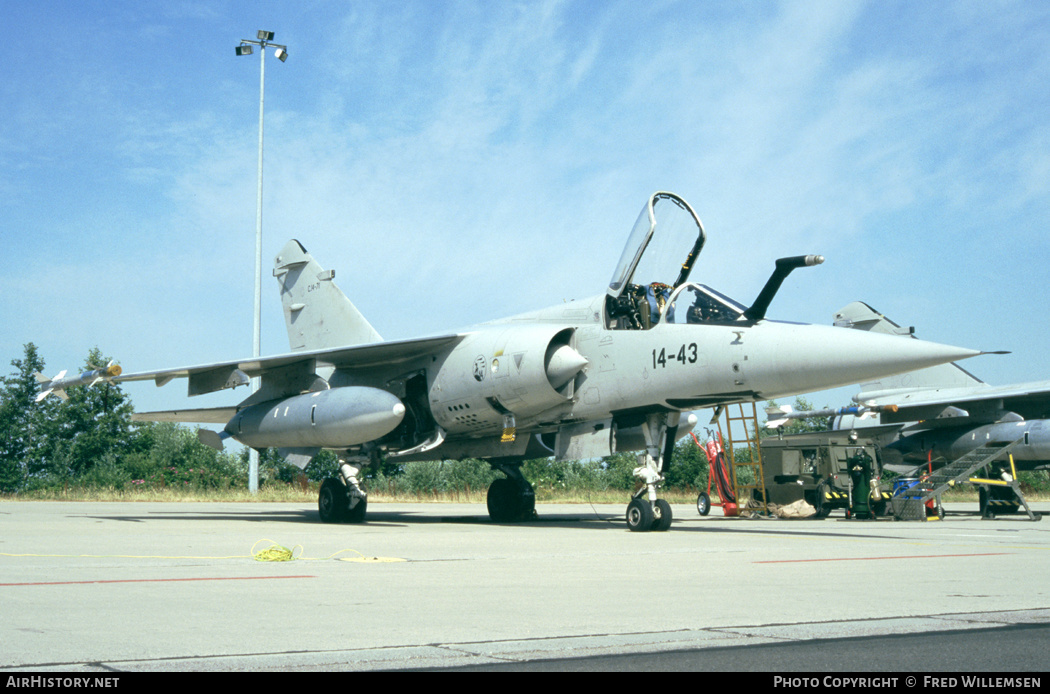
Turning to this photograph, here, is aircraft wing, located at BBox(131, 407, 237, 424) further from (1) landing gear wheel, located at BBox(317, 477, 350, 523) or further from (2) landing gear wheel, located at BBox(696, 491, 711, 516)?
(2) landing gear wheel, located at BBox(696, 491, 711, 516)

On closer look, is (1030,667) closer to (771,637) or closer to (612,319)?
(771,637)

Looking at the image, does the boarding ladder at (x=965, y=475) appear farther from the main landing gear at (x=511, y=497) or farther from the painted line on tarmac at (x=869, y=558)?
the painted line on tarmac at (x=869, y=558)

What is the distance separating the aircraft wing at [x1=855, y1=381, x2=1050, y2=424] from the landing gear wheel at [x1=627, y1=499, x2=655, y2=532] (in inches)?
507

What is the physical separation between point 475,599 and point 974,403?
68.6 ft

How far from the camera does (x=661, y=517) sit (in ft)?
39.4

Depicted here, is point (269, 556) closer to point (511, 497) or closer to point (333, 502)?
point (333, 502)

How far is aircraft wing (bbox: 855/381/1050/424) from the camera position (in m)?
22.2

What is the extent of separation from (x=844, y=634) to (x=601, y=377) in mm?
8538

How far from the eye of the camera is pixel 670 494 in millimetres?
32969

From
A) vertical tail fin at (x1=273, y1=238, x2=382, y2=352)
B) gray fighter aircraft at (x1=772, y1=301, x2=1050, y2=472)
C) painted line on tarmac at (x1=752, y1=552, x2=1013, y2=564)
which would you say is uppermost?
vertical tail fin at (x1=273, y1=238, x2=382, y2=352)

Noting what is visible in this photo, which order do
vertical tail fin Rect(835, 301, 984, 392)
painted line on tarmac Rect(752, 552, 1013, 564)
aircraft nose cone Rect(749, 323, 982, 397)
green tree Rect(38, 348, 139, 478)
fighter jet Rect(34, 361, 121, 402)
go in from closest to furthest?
painted line on tarmac Rect(752, 552, 1013, 564) < aircraft nose cone Rect(749, 323, 982, 397) < fighter jet Rect(34, 361, 121, 402) < vertical tail fin Rect(835, 301, 984, 392) < green tree Rect(38, 348, 139, 478)

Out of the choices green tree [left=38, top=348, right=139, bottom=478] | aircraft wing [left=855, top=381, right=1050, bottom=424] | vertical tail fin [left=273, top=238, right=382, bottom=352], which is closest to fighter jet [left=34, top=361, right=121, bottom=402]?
vertical tail fin [left=273, top=238, right=382, bottom=352]

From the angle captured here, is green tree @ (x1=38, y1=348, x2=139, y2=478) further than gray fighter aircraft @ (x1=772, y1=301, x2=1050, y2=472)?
Yes

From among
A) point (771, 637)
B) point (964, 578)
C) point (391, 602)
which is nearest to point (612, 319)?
point (964, 578)
